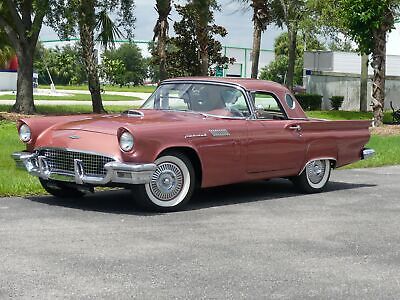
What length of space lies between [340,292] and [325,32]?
3175 cm

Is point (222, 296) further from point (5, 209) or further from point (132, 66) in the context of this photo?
point (132, 66)

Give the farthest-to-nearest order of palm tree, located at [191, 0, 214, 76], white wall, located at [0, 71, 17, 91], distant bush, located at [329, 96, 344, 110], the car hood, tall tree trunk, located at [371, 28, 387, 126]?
1. white wall, located at [0, 71, 17, 91]
2. distant bush, located at [329, 96, 344, 110]
3. palm tree, located at [191, 0, 214, 76]
4. tall tree trunk, located at [371, 28, 387, 126]
5. the car hood

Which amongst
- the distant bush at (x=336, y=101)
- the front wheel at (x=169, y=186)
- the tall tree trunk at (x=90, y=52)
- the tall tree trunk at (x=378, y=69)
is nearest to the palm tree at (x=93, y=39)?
the tall tree trunk at (x=90, y=52)

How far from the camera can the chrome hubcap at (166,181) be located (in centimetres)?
746

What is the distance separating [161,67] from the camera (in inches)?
1082

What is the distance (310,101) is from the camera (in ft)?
124

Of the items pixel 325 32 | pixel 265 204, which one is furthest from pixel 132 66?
pixel 265 204

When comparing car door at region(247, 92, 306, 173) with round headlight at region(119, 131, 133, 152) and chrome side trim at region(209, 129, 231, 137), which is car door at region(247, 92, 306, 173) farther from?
round headlight at region(119, 131, 133, 152)

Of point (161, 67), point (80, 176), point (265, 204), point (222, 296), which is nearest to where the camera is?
point (222, 296)

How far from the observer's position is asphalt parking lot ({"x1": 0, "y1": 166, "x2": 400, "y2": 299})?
15.7 feet

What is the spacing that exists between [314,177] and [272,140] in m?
1.15

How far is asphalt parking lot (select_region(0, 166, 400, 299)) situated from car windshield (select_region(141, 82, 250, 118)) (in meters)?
1.10

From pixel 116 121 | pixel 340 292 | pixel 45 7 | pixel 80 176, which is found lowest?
pixel 340 292

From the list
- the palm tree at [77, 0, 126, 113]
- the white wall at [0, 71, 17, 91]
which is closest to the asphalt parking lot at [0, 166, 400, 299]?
the palm tree at [77, 0, 126, 113]
